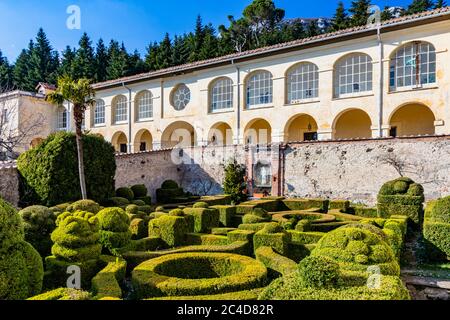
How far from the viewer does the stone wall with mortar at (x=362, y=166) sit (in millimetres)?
18156

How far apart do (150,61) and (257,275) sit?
46247mm

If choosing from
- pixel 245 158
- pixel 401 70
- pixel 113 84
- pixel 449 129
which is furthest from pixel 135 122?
pixel 449 129

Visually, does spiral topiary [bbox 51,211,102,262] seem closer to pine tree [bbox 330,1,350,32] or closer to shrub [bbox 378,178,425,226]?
shrub [bbox 378,178,425,226]

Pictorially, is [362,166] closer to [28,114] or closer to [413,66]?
[413,66]

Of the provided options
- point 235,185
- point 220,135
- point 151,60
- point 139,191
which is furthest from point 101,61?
point 235,185

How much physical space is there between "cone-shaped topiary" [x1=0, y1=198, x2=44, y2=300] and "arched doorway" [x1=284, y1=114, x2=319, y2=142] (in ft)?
80.0

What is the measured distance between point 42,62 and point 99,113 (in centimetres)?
1706

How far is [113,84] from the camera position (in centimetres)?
3628

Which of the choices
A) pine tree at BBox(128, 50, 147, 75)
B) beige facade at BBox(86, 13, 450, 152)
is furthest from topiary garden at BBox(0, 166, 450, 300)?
pine tree at BBox(128, 50, 147, 75)

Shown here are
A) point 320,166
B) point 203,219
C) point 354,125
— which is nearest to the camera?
point 203,219

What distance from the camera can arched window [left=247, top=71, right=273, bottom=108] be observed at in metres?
28.2

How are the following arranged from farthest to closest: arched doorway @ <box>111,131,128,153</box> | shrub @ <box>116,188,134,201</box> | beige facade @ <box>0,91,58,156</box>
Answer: arched doorway @ <box>111,131,128,153</box>, beige facade @ <box>0,91,58,156</box>, shrub @ <box>116,188,134,201</box>

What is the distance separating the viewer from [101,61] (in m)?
50.2
